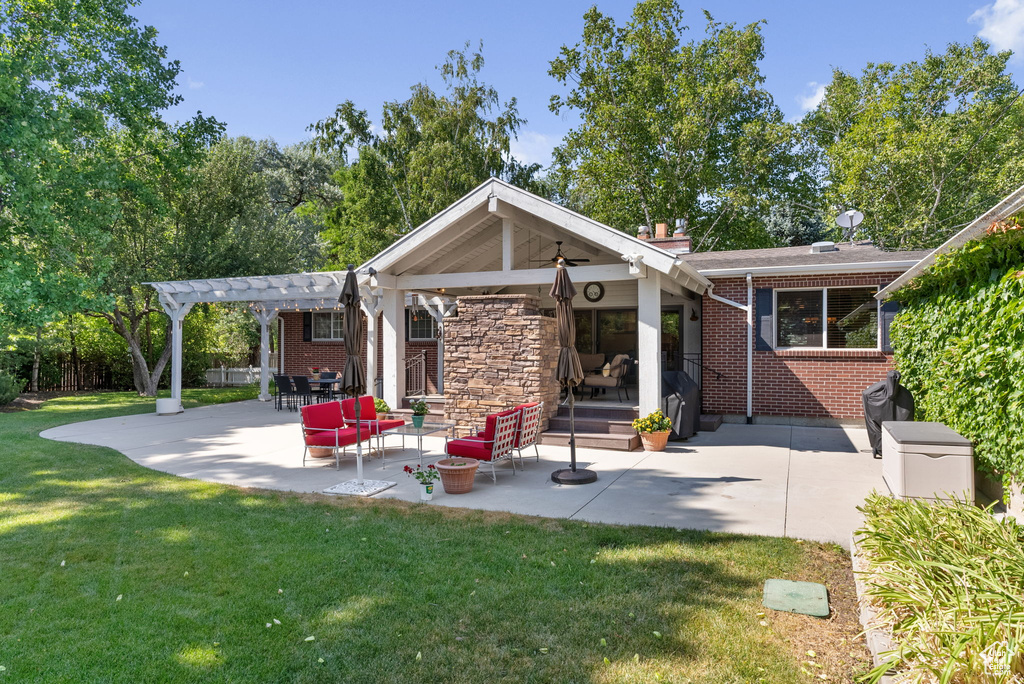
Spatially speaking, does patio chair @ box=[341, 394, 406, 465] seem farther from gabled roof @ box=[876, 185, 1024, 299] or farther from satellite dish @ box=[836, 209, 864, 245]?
satellite dish @ box=[836, 209, 864, 245]

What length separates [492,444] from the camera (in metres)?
7.22

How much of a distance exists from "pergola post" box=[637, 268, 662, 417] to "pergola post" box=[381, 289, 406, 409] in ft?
15.0

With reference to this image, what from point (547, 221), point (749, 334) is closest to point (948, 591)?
point (547, 221)

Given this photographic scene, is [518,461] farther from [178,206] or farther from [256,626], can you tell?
[178,206]

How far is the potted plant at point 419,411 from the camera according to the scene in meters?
10.3

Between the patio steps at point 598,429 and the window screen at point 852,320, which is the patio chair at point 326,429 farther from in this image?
the window screen at point 852,320

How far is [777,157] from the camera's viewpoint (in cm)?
2466

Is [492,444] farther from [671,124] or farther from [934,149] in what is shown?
[934,149]

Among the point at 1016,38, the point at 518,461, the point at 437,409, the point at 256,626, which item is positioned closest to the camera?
the point at 256,626

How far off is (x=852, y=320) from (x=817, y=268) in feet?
4.15

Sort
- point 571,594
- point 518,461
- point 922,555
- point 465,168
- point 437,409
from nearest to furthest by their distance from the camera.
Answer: point 922,555 < point 571,594 < point 518,461 < point 437,409 < point 465,168

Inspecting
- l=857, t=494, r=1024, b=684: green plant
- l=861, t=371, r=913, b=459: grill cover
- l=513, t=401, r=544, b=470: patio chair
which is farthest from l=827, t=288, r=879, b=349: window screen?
l=857, t=494, r=1024, b=684: green plant

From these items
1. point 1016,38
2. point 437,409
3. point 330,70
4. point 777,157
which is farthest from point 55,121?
point 1016,38

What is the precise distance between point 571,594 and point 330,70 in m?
18.4
